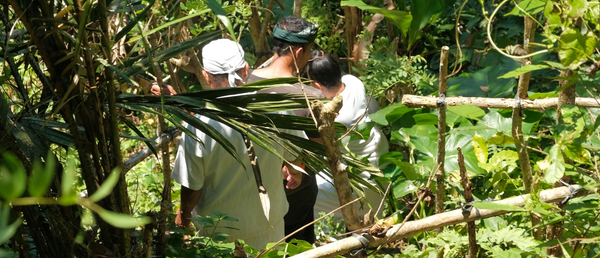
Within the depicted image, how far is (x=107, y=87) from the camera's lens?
880 millimetres

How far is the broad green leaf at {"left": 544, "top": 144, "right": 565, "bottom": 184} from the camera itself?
36.7 inches

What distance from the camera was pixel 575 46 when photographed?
0.87 metres

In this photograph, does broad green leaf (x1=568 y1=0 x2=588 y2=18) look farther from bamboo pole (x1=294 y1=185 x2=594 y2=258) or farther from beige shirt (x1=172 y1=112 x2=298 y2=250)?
beige shirt (x1=172 y1=112 x2=298 y2=250)

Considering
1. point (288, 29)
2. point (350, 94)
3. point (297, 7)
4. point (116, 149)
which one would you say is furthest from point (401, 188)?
point (116, 149)

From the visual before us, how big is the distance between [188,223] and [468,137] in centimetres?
133

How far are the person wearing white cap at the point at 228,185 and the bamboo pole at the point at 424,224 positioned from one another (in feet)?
2.41

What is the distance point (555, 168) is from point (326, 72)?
1709mm

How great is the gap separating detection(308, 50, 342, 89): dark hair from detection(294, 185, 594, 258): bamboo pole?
5.02ft

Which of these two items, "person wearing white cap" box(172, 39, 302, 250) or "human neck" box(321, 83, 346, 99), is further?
"human neck" box(321, 83, 346, 99)

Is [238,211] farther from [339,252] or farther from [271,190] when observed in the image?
[339,252]

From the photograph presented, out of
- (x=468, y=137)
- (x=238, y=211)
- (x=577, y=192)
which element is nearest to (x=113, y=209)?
(x=238, y=211)

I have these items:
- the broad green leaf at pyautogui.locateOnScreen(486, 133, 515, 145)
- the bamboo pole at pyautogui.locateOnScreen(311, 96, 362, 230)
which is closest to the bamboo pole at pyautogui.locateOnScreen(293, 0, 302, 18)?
the broad green leaf at pyautogui.locateOnScreen(486, 133, 515, 145)

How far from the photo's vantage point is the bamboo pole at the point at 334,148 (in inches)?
33.3

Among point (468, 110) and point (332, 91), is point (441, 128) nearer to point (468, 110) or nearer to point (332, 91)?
point (468, 110)
